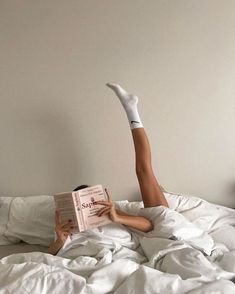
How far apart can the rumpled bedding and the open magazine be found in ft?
0.38

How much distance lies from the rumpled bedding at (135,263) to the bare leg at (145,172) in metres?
0.10

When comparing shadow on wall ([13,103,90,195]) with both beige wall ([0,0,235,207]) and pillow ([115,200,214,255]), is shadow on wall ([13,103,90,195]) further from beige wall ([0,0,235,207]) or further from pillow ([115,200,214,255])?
pillow ([115,200,214,255])

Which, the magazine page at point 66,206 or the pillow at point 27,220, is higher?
the magazine page at point 66,206

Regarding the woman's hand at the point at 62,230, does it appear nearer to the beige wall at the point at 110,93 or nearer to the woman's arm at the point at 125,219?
the woman's arm at the point at 125,219

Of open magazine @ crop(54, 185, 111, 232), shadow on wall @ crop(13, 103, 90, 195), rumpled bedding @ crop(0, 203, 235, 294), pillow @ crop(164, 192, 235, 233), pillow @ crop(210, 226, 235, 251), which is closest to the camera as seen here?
rumpled bedding @ crop(0, 203, 235, 294)

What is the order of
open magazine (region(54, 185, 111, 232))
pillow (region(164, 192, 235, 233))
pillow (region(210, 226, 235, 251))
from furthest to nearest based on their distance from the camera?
pillow (region(164, 192, 235, 233))
pillow (region(210, 226, 235, 251))
open magazine (region(54, 185, 111, 232))

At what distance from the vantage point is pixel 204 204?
6.14ft

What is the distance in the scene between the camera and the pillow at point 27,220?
1.84 meters

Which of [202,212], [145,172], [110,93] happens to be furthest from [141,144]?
[202,212]

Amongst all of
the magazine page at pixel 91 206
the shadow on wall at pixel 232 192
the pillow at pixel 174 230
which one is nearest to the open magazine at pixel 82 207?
the magazine page at pixel 91 206

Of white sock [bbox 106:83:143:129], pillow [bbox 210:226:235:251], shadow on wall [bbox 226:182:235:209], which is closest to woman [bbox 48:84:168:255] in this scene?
white sock [bbox 106:83:143:129]

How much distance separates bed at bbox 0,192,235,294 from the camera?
108 centimetres

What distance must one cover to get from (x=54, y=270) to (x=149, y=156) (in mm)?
898

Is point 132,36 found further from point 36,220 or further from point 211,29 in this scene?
point 36,220
